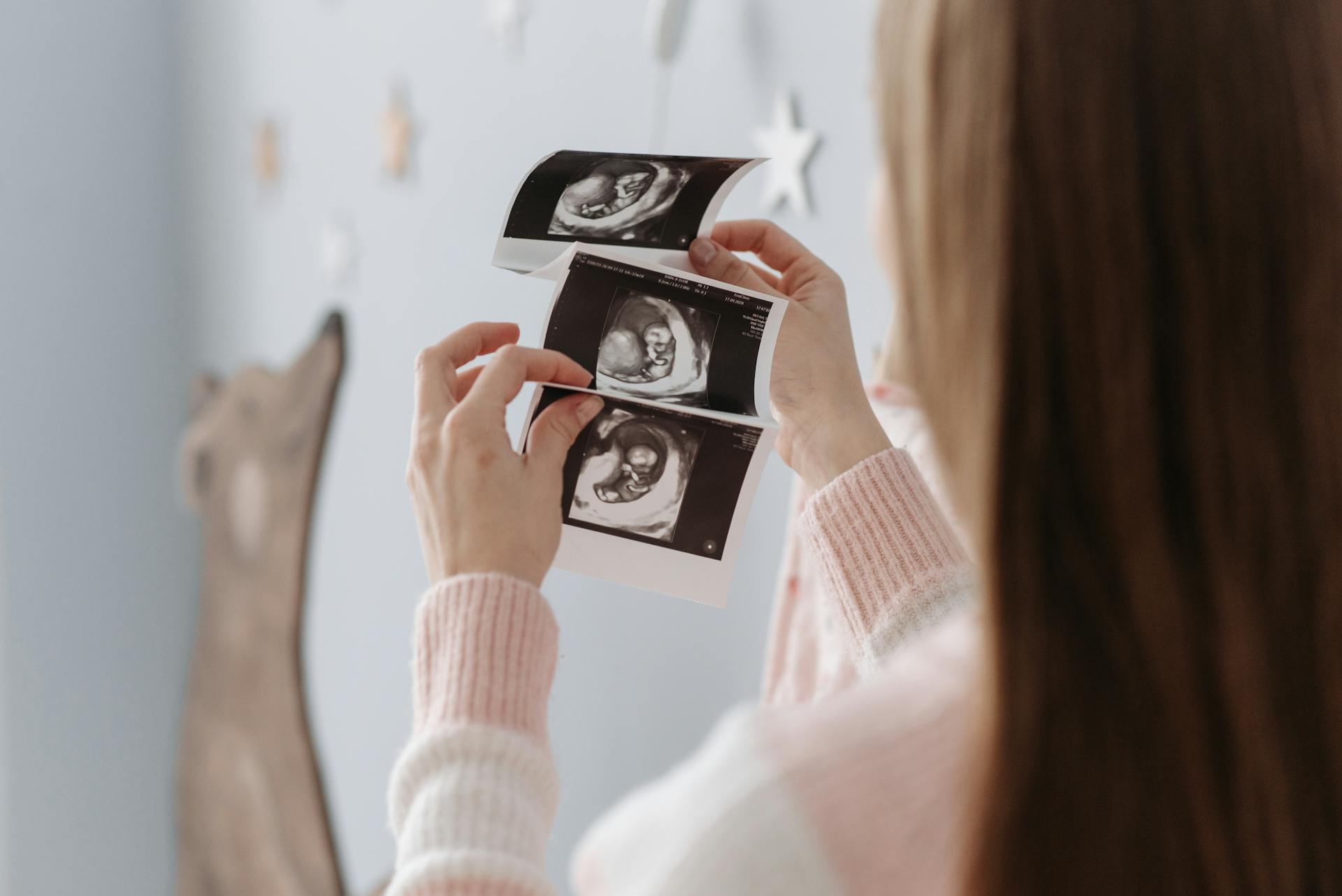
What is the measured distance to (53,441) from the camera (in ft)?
6.20

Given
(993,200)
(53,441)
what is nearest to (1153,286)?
(993,200)

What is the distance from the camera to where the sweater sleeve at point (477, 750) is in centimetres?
51

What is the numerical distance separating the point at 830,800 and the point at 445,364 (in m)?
0.41

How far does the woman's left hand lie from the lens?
628 mm

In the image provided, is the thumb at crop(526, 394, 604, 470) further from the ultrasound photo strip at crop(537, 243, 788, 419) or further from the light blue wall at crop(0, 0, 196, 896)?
the light blue wall at crop(0, 0, 196, 896)

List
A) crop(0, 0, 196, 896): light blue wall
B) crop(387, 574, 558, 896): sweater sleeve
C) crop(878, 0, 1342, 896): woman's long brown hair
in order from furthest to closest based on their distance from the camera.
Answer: crop(0, 0, 196, 896): light blue wall < crop(387, 574, 558, 896): sweater sleeve < crop(878, 0, 1342, 896): woman's long brown hair

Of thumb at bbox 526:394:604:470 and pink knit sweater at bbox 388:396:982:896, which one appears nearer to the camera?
pink knit sweater at bbox 388:396:982:896

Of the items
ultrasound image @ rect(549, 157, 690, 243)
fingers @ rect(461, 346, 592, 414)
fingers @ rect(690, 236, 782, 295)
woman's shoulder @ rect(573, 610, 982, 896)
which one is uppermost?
ultrasound image @ rect(549, 157, 690, 243)

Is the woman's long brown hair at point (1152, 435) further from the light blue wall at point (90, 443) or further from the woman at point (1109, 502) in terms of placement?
the light blue wall at point (90, 443)

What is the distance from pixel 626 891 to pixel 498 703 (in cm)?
15

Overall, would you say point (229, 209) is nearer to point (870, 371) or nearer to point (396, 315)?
point (396, 315)

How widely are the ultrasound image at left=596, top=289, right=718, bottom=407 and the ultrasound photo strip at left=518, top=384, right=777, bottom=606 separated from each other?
1 centimetres

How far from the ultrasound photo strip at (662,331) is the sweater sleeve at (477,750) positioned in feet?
0.64

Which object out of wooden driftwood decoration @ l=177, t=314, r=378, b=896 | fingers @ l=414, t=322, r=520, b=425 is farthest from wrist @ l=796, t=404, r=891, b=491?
wooden driftwood decoration @ l=177, t=314, r=378, b=896
